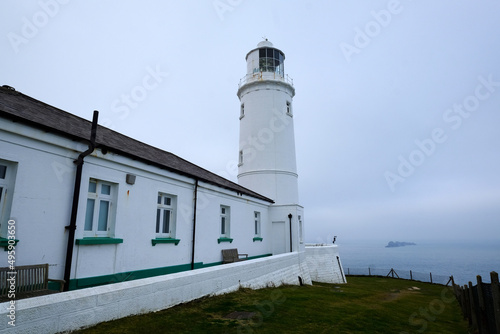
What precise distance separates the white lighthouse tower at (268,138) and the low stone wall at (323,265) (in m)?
2.71

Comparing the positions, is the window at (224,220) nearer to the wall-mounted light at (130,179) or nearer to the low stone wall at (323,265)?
the wall-mounted light at (130,179)

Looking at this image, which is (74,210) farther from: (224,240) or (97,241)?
(224,240)

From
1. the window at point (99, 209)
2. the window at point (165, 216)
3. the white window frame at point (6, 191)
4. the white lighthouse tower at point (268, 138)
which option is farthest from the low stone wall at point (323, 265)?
the white window frame at point (6, 191)

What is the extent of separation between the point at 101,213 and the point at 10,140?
260cm

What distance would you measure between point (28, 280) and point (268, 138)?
16.4 meters

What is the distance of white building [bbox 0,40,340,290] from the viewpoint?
5664mm

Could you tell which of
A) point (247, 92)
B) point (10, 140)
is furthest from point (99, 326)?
point (247, 92)

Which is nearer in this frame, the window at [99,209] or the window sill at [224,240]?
the window at [99,209]

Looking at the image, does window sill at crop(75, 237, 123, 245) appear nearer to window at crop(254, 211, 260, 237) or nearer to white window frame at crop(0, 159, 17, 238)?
white window frame at crop(0, 159, 17, 238)

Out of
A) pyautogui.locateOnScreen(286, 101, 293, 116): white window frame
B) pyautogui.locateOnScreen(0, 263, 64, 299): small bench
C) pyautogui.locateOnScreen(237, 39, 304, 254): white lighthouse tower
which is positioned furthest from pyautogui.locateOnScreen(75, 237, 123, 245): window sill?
pyautogui.locateOnScreen(286, 101, 293, 116): white window frame

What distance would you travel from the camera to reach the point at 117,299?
5203 millimetres

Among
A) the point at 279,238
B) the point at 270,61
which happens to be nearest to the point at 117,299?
the point at 279,238

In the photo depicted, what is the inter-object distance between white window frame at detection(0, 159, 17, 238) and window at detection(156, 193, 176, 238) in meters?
4.08

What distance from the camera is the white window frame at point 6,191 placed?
5383 mm
